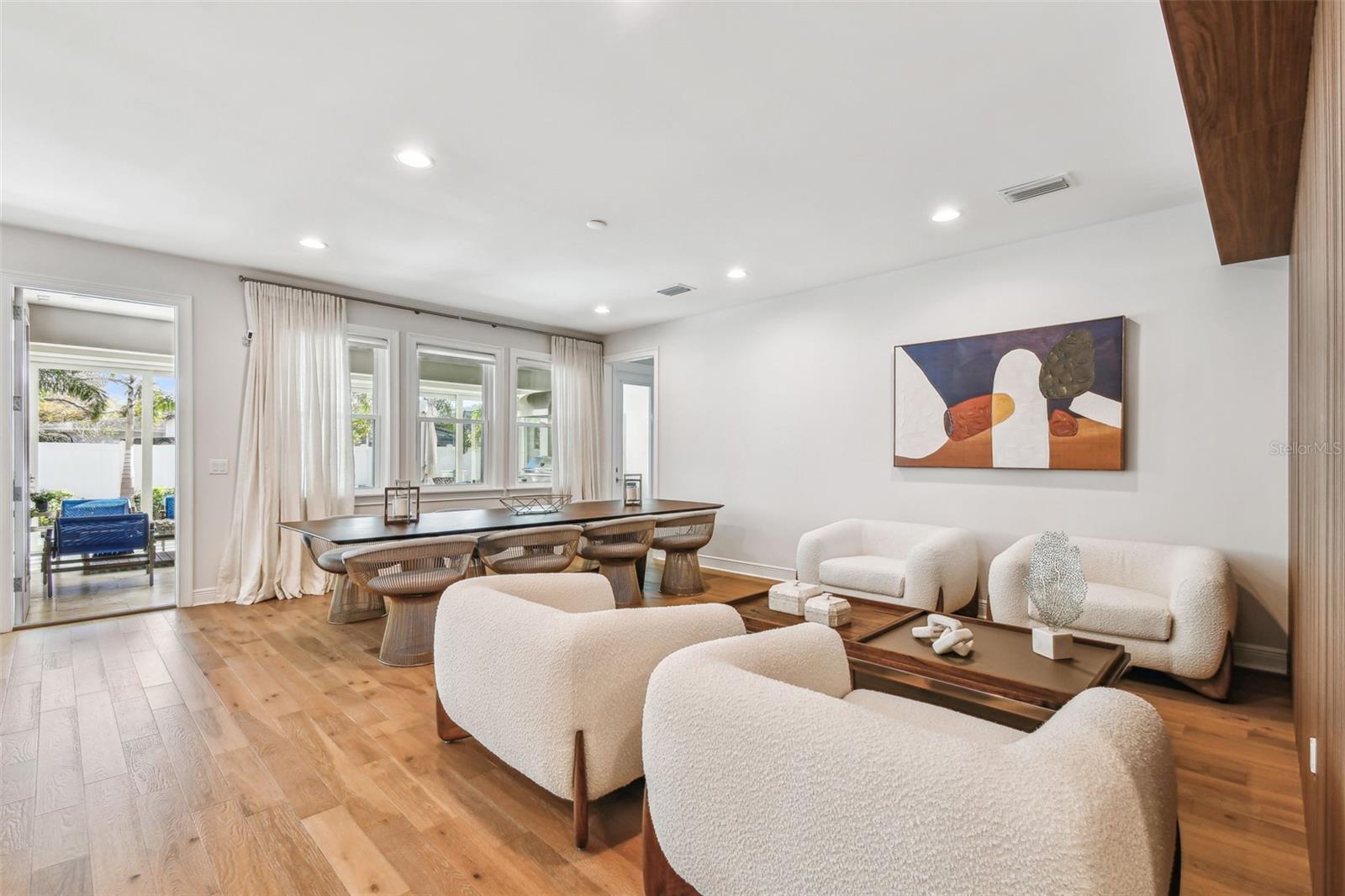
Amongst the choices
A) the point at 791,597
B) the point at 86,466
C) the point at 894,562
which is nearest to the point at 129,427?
the point at 86,466

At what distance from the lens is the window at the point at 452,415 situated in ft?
19.5

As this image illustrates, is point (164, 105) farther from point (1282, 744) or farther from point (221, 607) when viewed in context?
point (1282, 744)

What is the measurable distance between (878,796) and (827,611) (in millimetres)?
1764

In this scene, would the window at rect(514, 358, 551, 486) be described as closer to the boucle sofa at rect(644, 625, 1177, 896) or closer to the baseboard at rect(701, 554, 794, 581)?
the baseboard at rect(701, 554, 794, 581)

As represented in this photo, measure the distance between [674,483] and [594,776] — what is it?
476cm

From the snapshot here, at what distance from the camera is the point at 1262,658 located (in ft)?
10.6

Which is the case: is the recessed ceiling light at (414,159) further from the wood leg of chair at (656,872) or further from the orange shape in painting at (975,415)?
the orange shape in painting at (975,415)

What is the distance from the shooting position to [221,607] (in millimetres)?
4457

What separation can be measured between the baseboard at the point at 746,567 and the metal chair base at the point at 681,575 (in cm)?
80

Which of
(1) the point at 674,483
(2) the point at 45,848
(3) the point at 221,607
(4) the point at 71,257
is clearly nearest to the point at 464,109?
(2) the point at 45,848

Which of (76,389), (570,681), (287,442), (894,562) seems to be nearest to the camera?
(570,681)

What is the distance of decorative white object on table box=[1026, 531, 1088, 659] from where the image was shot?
2219mm

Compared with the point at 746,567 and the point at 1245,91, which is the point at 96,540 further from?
the point at 1245,91

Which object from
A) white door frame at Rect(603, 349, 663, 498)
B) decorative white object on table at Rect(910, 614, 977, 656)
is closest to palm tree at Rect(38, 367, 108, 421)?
white door frame at Rect(603, 349, 663, 498)
